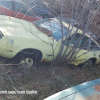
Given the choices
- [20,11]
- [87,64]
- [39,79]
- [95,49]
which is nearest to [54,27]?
[95,49]

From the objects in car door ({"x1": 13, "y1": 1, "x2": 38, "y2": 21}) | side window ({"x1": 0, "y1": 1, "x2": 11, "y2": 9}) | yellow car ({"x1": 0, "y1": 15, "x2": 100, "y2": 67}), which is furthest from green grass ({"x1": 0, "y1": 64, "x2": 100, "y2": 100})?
side window ({"x1": 0, "y1": 1, "x2": 11, "y2": 9})

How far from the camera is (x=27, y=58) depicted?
3688 mm

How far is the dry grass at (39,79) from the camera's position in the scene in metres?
3.00

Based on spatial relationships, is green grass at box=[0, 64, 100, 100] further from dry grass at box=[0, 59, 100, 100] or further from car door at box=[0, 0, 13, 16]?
car door at box=[0, 0, 13, 16]

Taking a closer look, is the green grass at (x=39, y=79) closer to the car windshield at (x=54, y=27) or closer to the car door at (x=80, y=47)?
the car door at (x=80, y=47)

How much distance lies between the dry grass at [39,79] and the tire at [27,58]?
15 centimetres

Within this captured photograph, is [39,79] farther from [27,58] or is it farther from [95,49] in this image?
[95,49]

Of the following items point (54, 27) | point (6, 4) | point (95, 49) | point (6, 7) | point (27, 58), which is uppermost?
point (6, 4)

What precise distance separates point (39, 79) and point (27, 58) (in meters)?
0.69

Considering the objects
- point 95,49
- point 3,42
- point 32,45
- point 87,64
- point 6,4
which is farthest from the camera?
point 6,4

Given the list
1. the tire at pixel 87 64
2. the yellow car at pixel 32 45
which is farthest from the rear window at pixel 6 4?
the tire at pixel 87 64

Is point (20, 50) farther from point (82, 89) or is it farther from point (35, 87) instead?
point (82, 89)

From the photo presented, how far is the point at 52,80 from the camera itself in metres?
3.68

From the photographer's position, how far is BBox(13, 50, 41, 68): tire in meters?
3.50
